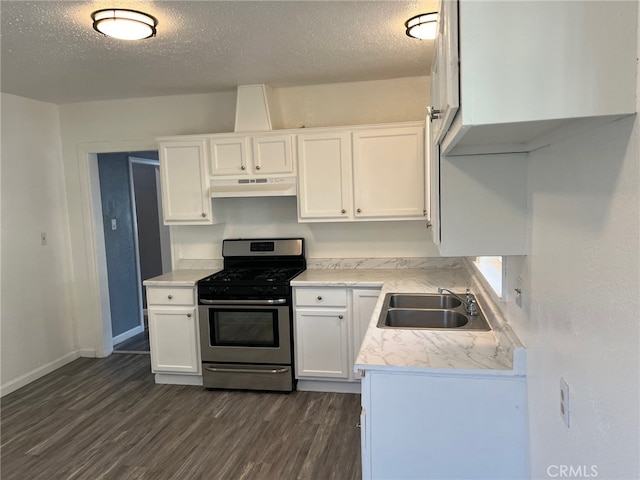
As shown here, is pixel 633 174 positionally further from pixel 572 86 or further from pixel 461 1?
pixel 461 1

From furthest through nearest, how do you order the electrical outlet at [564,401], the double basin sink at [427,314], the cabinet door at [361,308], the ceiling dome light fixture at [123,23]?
the cabinet door at [361,308]
the double basin sink at [427,314]
the ceiling dome light fixture at [123,23]
the electrical outlet at [564,401]

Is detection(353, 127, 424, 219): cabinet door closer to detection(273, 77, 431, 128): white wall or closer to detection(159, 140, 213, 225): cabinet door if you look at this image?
detection(273, 77, 431, 128): white wall

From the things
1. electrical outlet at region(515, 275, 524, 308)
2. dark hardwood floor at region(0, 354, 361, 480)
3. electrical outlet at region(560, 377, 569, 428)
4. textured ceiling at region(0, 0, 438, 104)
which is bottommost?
dark hardwood floor at region(0, 354, 361, 480)

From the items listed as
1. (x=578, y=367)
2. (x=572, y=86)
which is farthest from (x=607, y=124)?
(x=578, y=367)

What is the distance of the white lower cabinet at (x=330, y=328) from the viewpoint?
330cm

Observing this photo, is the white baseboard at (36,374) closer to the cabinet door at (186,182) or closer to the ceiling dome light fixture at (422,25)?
the cabinet door at (186,182)

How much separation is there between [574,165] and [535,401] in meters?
0.82

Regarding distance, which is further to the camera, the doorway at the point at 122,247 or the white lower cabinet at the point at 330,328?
the doorway at the point at 122,247

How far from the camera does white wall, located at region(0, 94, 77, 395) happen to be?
3693 millimetres

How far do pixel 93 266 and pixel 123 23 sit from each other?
2749 millimetres

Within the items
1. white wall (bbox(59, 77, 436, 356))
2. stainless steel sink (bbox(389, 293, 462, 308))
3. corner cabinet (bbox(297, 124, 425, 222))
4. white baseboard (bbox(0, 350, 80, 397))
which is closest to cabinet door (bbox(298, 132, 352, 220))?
corner cabinet (bbox(297, 124, 425, 222))

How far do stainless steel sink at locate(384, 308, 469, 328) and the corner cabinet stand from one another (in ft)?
3.24

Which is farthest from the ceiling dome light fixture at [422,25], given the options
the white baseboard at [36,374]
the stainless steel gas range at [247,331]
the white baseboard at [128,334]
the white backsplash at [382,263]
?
the white baseboard at [128,334]

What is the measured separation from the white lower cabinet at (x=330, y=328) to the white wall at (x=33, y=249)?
238 centimetres
